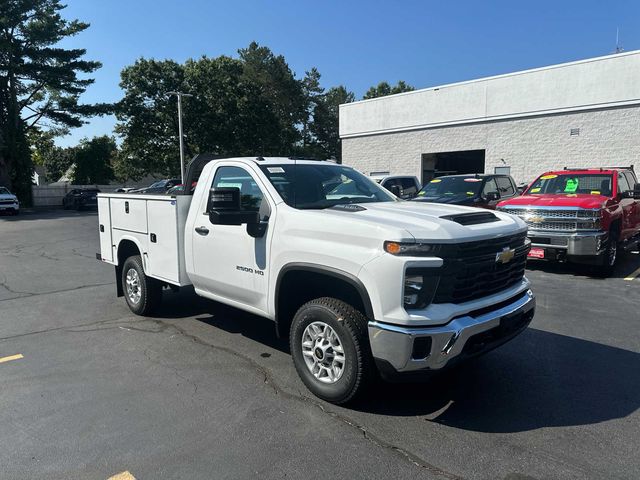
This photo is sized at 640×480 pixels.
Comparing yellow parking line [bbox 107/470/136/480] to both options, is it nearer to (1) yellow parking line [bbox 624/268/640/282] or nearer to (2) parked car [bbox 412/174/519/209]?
(1) yellow parking line [bbox 624/268/640/282]

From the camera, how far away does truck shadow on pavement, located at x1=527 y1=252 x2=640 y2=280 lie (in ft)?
30.1

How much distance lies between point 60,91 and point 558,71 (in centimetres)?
3530

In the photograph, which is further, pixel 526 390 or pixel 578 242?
pixel 578 242

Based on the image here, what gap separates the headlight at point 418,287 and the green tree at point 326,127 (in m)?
61.0

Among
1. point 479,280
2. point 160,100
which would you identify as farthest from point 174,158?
point 479,280

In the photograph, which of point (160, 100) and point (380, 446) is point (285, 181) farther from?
point (160, 100)

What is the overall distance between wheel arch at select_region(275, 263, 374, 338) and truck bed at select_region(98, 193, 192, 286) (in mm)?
1663

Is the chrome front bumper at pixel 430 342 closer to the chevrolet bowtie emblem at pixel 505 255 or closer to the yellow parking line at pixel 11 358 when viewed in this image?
the chevrolet bowtie emblem at pixel 505 255

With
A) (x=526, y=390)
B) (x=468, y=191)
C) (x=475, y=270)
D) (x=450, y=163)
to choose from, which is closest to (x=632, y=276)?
(x=468, y=191)

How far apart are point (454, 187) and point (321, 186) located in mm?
8227

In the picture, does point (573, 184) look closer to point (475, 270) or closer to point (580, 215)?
point (580, 215)

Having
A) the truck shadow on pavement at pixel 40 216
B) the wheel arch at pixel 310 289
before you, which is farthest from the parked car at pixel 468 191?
the truck shadow on pavement at pixel 40 216

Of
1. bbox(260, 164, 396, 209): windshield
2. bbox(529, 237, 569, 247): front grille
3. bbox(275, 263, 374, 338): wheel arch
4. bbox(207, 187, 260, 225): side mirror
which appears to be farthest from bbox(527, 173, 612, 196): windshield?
bbox(207, 187, 260, 225): side mirror

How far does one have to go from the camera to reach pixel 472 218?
389cm
